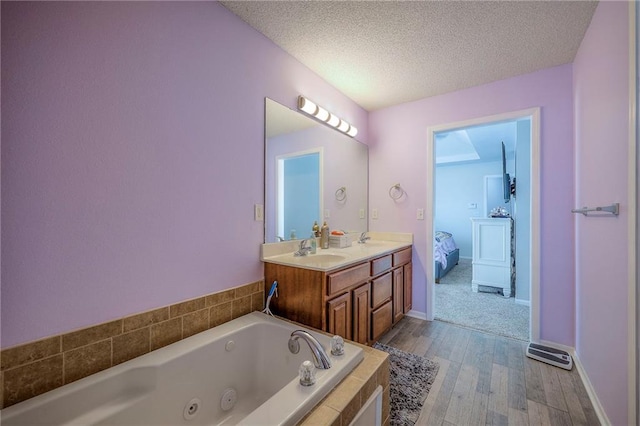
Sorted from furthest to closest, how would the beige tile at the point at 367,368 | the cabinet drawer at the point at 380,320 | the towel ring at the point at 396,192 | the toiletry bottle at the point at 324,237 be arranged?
the towel ring at the point at 396,192 → the toiletry bottle at the point at 324,237 → the cabinet drawer at the point at 380,320 → the beige tile at the point at 367,368

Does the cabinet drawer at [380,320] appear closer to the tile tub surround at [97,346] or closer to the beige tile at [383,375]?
the beige tile at [383,375]

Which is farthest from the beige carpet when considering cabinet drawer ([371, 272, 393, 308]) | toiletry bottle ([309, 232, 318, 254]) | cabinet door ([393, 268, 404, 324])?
toiletry bottle ([309, 232, 318, 254])

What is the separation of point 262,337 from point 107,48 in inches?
62.0

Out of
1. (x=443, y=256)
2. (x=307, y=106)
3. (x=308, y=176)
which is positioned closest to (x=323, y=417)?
(x=308, y=176)

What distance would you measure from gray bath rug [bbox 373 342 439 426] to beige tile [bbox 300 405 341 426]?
0.71 meters

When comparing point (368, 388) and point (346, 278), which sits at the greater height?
point (346, 278)

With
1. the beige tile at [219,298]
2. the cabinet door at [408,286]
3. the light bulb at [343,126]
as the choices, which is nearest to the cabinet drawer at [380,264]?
the cabinet door at [408,286]

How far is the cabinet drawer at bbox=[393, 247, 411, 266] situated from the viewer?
2463mm

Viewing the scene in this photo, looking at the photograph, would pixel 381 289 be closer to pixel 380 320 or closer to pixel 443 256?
pixel 380 320

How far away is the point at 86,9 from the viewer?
1042 millimetres

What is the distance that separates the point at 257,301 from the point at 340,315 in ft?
1.85

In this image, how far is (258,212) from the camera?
69.6 inches

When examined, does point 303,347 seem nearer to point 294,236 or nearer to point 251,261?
point 251,261

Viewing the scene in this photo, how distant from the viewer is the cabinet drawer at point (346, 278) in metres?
1.63
